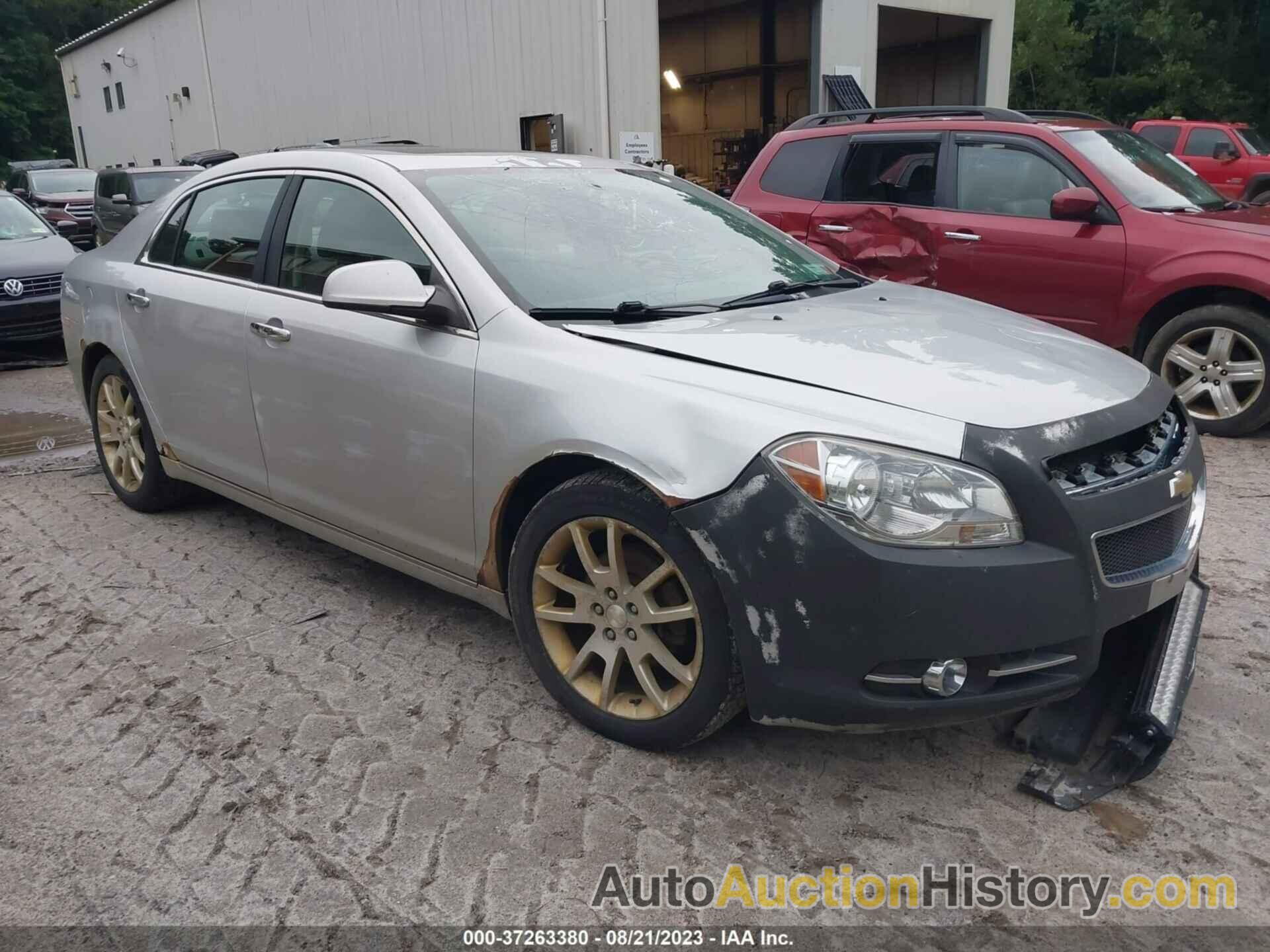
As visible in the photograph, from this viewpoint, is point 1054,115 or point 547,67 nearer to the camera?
point 1054,115

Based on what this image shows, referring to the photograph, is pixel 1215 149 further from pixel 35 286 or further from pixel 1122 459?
pixel 1122 459

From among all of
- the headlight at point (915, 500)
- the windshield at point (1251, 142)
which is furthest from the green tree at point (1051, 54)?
the headlight at point (915, 500)

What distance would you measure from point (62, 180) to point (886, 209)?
19363 millimetres

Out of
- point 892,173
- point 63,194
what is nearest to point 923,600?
point 892,173

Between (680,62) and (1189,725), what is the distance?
20118 millimetres

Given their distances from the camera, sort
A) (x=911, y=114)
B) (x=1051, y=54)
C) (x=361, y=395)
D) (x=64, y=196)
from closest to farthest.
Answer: (x=361, y=395), (x=911, y=114), (x=64, y=196), (x=1051, y=54)

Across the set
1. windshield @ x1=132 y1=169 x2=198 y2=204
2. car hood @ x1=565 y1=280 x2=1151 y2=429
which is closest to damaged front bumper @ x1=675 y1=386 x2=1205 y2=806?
car hood @ x1=565 y1=280 x2=1151 y2=429

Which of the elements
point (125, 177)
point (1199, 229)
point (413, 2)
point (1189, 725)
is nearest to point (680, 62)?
point (413, 2)

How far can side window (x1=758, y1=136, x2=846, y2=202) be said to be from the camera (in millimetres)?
7062

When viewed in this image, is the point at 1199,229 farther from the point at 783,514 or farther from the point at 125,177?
the point at 125,177

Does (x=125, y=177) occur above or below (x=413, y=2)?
below

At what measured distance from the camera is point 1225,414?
5.71m

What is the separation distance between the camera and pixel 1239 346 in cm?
563

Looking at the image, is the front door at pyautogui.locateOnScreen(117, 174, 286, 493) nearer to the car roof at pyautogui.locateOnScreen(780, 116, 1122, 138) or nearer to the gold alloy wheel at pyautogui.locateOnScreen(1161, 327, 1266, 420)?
the car roof at pyautogui.locateOnScreen(780, 116, 1122, 138)
